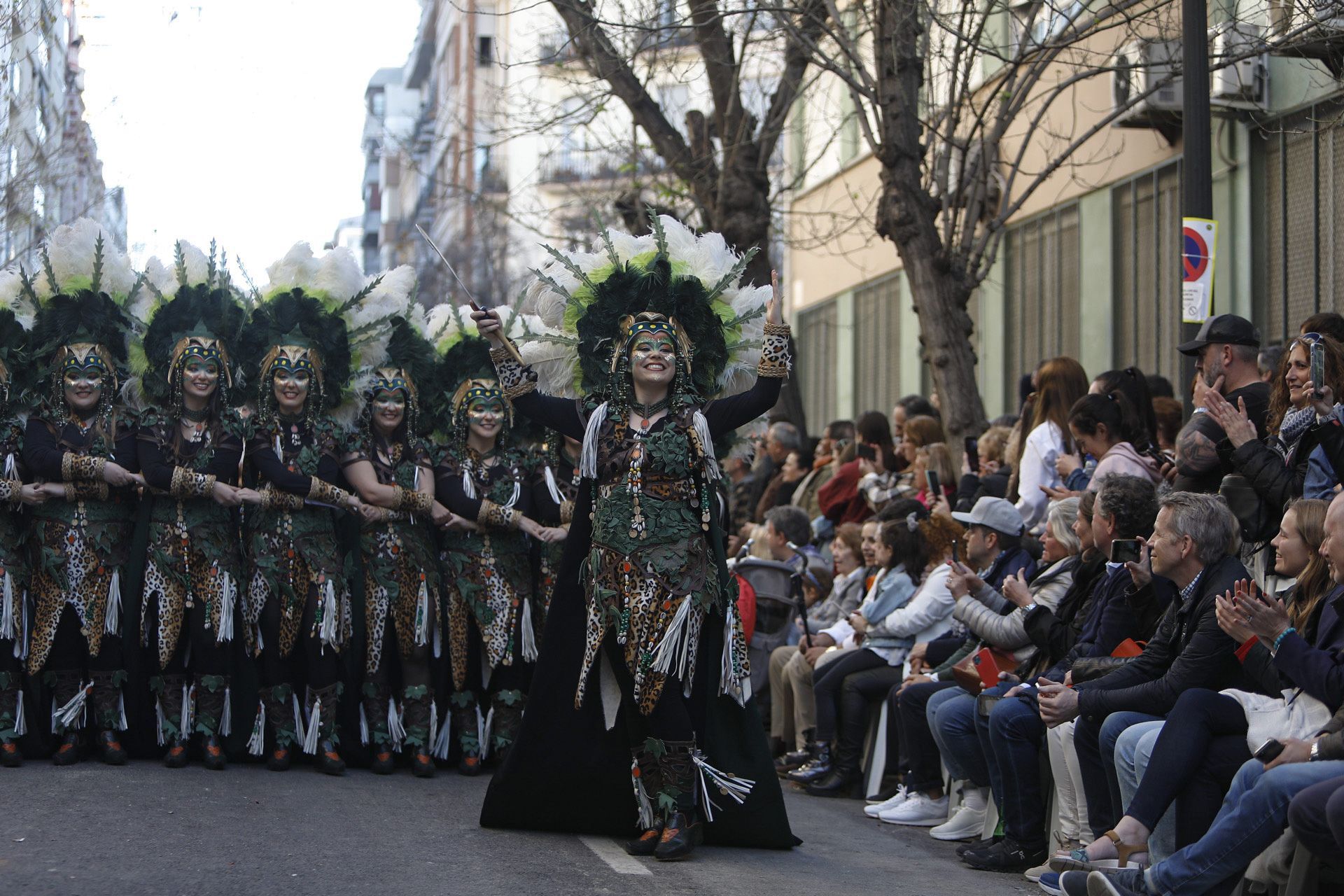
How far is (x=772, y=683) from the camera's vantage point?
10.9m

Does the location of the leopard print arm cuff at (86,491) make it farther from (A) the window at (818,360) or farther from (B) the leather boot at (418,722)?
(A) the window at (818,360)

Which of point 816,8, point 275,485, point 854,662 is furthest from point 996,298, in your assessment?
point 275,485

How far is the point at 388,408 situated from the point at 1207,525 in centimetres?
450

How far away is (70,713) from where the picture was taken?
866 cm

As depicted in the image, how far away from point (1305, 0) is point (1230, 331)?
3697 millimetres

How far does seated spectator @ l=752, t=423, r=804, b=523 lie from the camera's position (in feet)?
46.1

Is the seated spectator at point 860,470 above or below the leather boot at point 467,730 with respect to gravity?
above

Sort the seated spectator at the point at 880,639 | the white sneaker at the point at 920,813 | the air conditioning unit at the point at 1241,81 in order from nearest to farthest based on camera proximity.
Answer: the white sneaker at the point at 920,813 < the seated spectator at the point at 880,639 < the air conditioning unit at the point at 1241,81

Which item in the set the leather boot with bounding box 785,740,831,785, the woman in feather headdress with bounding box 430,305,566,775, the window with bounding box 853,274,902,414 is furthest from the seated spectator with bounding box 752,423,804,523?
the window with bounding box 853,274,902,414

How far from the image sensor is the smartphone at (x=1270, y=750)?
5.73 meters

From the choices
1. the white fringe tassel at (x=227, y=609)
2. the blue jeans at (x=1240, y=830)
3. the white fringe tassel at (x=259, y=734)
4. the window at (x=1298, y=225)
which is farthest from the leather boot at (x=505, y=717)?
the window at (x=1298, y=225)

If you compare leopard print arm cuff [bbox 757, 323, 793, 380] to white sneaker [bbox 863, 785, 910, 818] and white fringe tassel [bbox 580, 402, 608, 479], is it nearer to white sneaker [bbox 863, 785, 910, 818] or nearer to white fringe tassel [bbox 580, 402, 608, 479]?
white fringe tassel [bbox 580, 402, 608, 479]

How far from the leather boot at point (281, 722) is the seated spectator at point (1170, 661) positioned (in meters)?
3.96

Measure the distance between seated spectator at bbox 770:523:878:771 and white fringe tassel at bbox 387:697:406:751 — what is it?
Result: 2285mm
